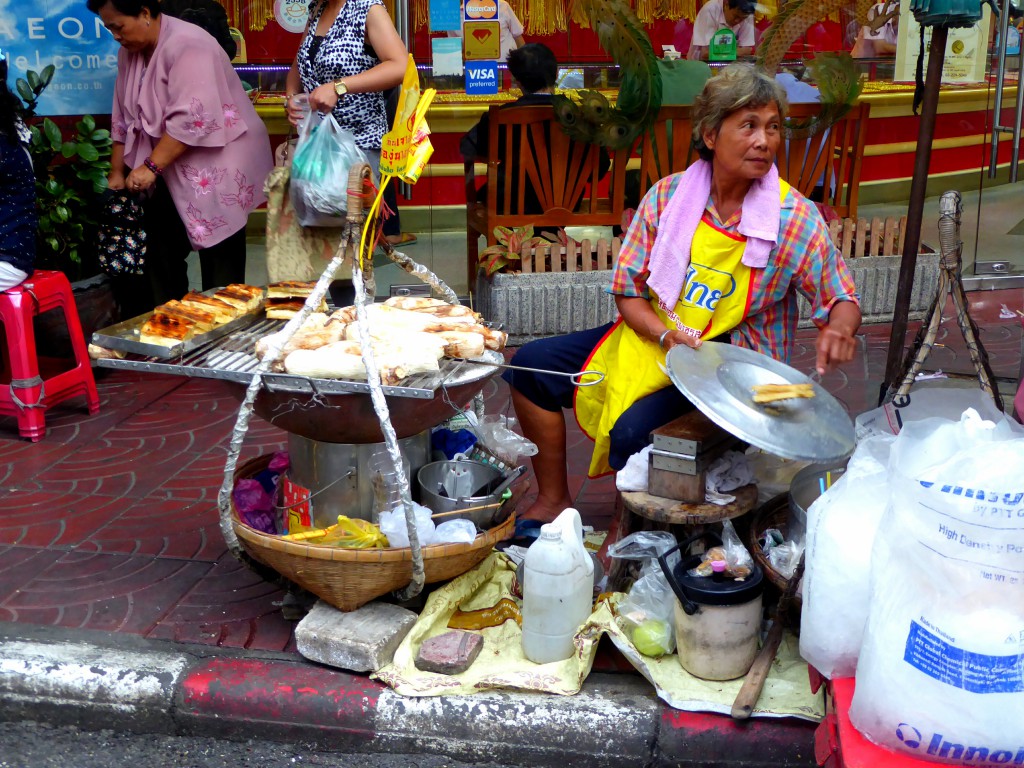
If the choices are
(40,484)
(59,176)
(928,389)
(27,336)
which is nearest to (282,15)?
(59,176)

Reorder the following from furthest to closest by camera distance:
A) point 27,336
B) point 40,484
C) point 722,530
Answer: point 27,336 < point 40,484 < point 722,530

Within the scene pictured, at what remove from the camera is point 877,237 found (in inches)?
241

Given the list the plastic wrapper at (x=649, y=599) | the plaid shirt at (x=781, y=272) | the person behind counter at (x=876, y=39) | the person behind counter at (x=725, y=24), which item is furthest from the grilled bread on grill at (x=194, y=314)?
the person behind counter at (x=876, y=39)

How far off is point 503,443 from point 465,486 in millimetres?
228

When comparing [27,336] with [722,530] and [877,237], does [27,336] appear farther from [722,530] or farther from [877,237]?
[877,237]

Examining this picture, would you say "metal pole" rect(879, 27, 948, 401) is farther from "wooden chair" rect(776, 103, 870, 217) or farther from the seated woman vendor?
"wooden chair" rect(776, 103, 870, 217)

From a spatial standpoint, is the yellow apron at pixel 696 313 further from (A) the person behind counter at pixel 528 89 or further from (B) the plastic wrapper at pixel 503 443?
(A) the person behind counter at pixel 528 89

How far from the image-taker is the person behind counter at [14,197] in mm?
4449

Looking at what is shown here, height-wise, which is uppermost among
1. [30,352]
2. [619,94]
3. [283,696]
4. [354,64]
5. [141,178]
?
[354,64]

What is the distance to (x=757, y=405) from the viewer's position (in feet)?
9.39

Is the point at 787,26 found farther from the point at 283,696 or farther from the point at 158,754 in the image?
the point at 158,754

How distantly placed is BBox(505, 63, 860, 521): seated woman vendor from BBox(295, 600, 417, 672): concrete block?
0.80 m

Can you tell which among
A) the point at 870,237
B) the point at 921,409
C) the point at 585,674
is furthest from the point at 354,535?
the point at 870,237

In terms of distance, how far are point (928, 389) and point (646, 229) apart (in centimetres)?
98
